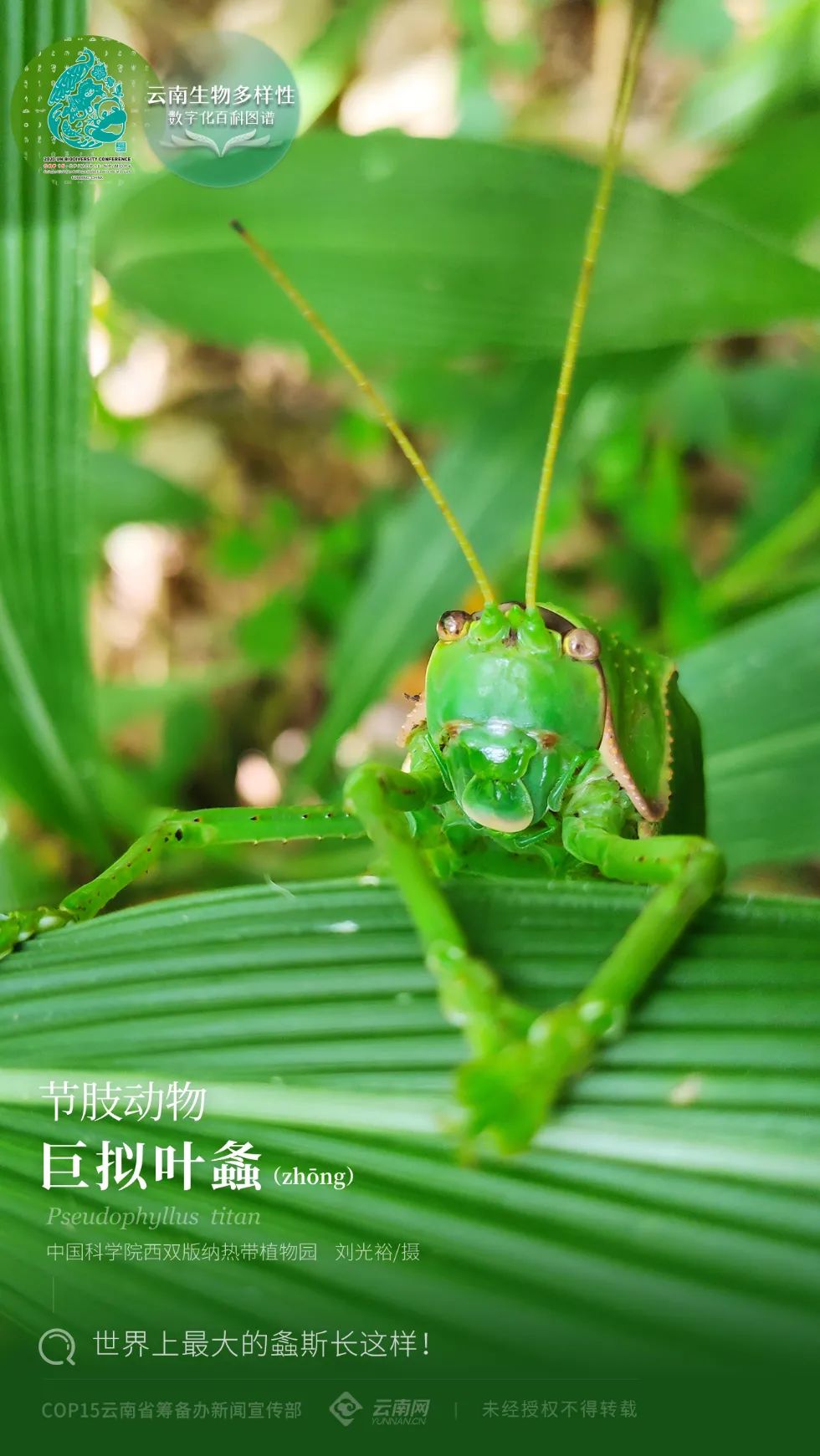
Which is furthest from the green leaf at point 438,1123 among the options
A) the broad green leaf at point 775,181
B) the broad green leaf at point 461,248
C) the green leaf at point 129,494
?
the green leaf at point 129,494

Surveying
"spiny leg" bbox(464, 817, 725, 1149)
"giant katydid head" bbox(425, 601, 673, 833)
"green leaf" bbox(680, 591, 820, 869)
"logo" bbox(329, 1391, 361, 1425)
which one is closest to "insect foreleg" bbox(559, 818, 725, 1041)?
"spiny leg" bbox(464, 817, 725, 1149)

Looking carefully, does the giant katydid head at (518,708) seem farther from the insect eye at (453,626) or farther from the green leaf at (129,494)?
the green leaf at (129,494)

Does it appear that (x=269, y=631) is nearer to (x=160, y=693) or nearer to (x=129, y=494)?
(x=160, y=693)

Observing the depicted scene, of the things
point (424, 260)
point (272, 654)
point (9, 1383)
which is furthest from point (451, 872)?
point (272, 654)

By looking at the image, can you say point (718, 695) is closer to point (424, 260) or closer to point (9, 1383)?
point (424, 260)

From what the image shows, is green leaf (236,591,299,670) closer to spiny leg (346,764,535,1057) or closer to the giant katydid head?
the giant katydid head

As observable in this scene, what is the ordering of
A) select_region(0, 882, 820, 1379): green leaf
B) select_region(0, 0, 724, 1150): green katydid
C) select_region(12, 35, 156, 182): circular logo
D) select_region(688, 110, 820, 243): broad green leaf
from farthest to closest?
select_region(688, 110, 820, 243): broad green leaf < select_region(12, 35, 156, 182): circular logo < select_region(0, 0, 724, 1150): green katydid < select_region(0, 882, 820, 1379): green leaf
